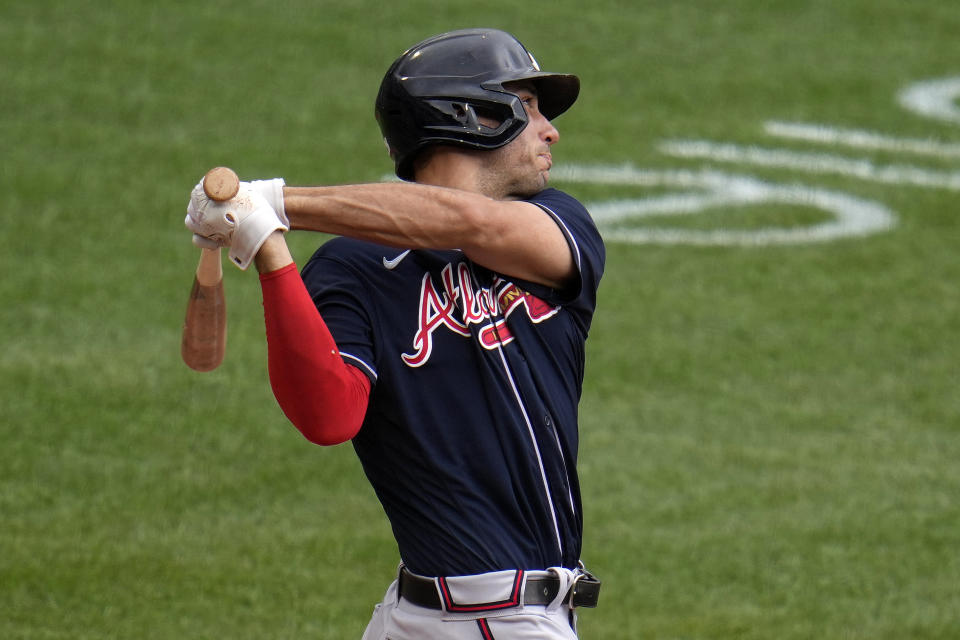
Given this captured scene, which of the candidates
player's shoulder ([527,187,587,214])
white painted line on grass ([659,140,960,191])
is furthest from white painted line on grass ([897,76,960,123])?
player's shoulder ([527,187,587,214])

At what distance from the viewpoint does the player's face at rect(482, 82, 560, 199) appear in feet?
11.5

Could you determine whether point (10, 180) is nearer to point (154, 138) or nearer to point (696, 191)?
point (154, 138)

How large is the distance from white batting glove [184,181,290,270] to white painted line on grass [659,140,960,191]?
28.2 ft

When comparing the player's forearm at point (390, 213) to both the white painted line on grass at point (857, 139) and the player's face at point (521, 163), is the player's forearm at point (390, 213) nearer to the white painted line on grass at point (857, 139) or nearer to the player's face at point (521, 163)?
the player's face at point (521, 163)

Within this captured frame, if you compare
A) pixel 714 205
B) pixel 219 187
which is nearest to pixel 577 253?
pixel 219 187

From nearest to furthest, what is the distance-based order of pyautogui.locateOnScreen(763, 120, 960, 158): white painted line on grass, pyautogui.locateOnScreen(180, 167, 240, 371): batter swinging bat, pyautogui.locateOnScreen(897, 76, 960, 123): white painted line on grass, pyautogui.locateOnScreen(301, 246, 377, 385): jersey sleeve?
pyautogui.locateOnScreen(301, 246, 377, 385): jersey sleeve, pyautogui.locateOnScreen(180, 167, 240, 371): batter swinging bat, pyautogui.locateOnScreen(763, 120, 960, 158): white painted line on grass, pyautogui.locateOnScreen(897, 76, 960, 123): white painted line on grass

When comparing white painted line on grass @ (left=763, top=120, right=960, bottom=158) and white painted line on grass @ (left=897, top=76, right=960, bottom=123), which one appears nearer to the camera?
white painted line on grass @ (left=763, top=120, right=960, bottom=158)

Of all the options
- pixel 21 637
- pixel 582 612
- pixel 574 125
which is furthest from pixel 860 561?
pixel 574 125

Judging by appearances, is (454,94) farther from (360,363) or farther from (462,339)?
(360,363)

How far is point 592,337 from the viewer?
870cm

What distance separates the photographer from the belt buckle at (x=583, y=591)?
137 inches

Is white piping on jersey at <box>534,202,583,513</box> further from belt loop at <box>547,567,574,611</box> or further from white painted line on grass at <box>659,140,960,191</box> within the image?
white painted line on grass at <box>659,140,960,191</box>

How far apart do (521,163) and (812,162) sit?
8.22 metres

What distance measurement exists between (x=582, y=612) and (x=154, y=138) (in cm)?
625
